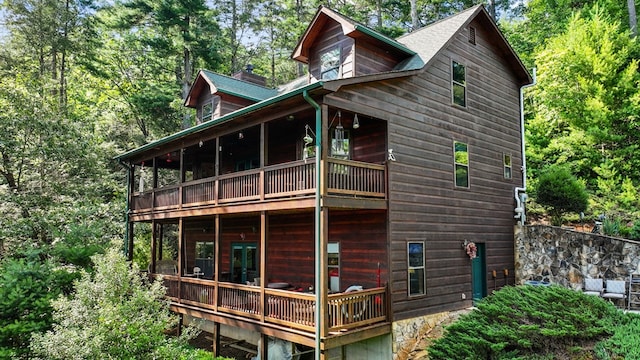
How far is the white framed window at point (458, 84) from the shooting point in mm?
12711

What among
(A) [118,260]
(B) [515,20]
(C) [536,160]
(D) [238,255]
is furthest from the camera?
(B) [515,20]

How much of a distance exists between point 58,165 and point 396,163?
1420 cm

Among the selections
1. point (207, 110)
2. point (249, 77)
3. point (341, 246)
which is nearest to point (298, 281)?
point (341, 246)

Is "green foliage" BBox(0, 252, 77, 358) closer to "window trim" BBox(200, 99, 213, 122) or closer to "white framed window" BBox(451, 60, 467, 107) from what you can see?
"window trim" BBox(200, 99, 213, 122)

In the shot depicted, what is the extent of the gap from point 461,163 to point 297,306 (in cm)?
665

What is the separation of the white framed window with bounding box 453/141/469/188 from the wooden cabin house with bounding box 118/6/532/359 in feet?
0.19

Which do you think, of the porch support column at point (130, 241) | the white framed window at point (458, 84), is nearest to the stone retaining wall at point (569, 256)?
the white framed window at point (458, 84)

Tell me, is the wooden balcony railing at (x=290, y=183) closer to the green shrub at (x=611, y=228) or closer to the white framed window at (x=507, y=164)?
the white framed window at (x=507, y=164)

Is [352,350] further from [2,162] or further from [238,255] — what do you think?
[2,162]

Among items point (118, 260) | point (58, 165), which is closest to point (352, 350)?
point (118, 260)

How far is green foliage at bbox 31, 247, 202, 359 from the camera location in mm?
6707

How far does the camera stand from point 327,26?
12234mm

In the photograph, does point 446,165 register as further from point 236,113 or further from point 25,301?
point 25,301

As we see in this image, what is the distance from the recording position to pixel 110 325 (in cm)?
686
